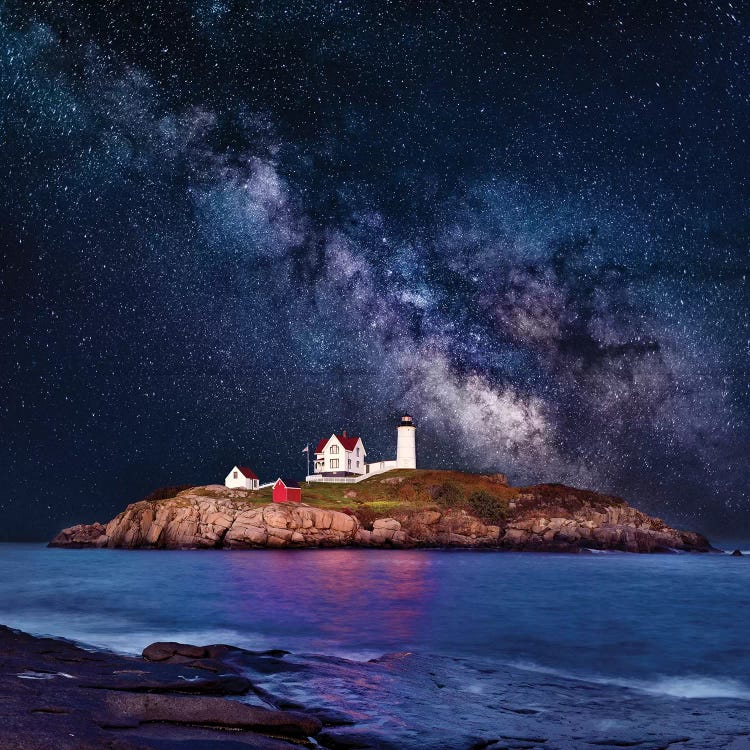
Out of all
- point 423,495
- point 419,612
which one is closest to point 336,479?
point 423,495

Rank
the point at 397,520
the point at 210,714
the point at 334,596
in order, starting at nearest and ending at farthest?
the point at 210,714 < the point at 334,596 < the point at 397,520

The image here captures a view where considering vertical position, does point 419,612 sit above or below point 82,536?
above

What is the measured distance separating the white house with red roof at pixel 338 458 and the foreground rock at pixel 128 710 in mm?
97655

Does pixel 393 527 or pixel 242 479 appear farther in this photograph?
pixel 242 479

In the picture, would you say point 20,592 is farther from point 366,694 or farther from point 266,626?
point 366,694

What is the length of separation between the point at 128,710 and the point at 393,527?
73.9 metres

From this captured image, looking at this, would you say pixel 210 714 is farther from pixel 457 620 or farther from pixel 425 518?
pixel 425 518

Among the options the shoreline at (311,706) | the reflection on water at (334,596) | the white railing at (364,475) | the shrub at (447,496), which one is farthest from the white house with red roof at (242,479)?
the shoreline at (311,706)

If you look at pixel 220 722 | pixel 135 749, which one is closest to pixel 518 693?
pixel 220 722

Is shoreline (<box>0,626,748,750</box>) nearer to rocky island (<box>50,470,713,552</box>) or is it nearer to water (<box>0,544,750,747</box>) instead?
water (<box>0,544,750,747</box>)

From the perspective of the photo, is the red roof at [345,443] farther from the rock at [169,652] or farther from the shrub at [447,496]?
the rock at [169,652]

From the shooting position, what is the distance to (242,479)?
106875 mm

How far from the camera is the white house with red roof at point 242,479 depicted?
106625 millimetres

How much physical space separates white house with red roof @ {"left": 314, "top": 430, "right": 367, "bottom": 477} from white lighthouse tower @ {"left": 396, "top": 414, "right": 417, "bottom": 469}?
7.46 m
